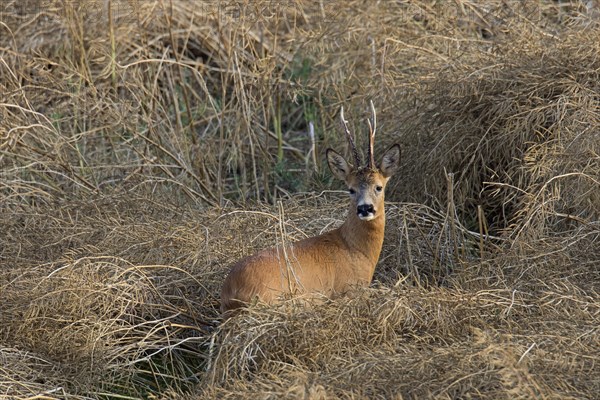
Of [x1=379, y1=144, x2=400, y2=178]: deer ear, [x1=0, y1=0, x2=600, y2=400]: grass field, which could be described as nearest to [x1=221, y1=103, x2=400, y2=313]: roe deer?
[x1=379, y1=144, x2=400, y2=178]: deer ear

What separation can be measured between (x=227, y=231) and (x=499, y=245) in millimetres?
1574

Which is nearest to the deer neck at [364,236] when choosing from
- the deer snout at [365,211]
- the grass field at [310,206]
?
the deer snout at [365,211]

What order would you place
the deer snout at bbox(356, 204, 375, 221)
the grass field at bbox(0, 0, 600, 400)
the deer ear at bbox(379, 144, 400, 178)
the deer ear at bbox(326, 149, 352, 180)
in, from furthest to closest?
1. the deer ear at bbox(326, 149, 352, 180)
2. the deer ear at bbox(379, 144, 400, 178)
3. the deer snout at bbox(356, 204, 375, 221)
4. the grass field at bbox(0, 0, 600, 400)

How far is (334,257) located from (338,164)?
536 mm

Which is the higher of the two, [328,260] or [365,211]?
[365,211]

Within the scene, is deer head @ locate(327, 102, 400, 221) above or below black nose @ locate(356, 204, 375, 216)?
above

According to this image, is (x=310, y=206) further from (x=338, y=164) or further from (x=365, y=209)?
(x=365, y=209)

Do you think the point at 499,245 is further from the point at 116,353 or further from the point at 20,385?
the point at 20,385

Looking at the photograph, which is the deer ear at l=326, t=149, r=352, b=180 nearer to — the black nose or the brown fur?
the brown fur

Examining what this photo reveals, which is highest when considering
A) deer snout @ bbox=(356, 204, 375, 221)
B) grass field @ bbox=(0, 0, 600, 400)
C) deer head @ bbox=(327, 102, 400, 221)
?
deer head @ bbox=(327, 102, 400, 221)

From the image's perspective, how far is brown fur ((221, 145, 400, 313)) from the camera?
5.36 metres

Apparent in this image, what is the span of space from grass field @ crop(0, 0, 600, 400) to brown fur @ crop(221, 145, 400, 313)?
0.64 feet

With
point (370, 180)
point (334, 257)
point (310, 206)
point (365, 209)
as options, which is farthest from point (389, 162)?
point (310, 206)

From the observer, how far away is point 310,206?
7043mm
